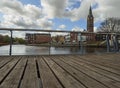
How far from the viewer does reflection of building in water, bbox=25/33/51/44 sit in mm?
5573

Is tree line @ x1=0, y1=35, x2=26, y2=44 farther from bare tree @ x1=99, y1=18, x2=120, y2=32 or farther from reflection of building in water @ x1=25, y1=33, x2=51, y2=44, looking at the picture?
bare tree @ x1=99, y1=18, x2=120, y2=32

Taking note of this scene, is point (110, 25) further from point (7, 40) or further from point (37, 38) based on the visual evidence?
point (7, 40)

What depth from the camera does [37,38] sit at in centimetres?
605

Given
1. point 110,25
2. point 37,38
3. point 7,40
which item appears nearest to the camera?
point 7,40

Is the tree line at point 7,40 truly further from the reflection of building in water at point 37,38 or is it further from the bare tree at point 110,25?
the bare tree at point 110,25

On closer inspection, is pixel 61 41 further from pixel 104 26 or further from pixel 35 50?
pixel 104 26

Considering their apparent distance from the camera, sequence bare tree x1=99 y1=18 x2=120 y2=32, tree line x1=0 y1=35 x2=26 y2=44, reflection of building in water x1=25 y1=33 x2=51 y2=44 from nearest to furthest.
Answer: tree line x1=0 y1=35 x2=26 y2=44
reflection of building in water x1=25 y1=33 x2=51 y2=44
bare tree x1=99 y1=18 x2=120 y2=32

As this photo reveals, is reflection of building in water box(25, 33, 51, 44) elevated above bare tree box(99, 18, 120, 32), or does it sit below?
below

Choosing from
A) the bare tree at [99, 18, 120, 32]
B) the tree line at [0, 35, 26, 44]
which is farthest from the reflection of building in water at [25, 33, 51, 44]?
the bare tree at [99, 18, 120, 32]

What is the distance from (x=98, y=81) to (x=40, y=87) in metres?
0.63

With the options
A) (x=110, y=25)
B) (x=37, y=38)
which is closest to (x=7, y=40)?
(x=37, y=38)

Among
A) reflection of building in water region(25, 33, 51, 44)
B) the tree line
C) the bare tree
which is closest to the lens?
the tree line

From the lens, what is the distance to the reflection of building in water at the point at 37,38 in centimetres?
557

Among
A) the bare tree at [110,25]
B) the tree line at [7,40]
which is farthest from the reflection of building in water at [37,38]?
the bare tree at [110,25]
